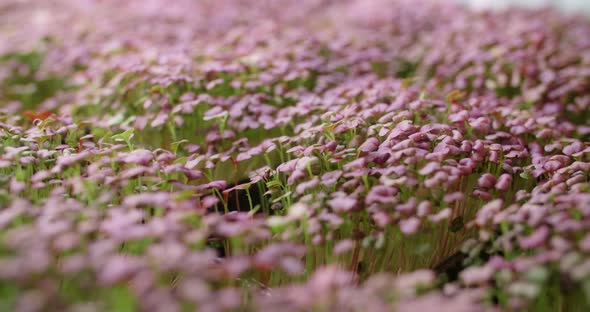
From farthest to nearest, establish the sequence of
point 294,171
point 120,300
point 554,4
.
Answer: point 554,4 → point 294,171 → point 120,300

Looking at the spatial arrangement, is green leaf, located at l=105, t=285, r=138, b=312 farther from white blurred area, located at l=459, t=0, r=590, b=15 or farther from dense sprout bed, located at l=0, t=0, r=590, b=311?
white blurred area, located at l=459, t=0, r=590, b=15

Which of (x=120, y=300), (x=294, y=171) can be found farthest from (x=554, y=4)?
(x=120, y=300)

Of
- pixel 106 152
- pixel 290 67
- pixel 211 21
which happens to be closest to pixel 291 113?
pixel 290 67

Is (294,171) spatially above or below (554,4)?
below

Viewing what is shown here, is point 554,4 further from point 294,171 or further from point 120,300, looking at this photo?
point 120,300

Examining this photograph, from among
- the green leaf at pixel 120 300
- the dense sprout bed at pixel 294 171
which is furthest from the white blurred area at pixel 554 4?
the green leaf at pixel 120 300

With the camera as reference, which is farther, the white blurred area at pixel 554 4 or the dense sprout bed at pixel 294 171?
the white blurred area at pixel 554 4

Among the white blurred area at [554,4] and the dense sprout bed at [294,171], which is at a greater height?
the white blurred area at [554,4]

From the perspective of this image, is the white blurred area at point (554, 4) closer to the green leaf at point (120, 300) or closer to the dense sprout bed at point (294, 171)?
the dense sprout bed at point (294, 171)

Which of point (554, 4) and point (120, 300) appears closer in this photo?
point (120, 300)

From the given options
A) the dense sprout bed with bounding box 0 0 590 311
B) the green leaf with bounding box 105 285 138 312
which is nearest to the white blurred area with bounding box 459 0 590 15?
the dense sprout bed with bounding box 0 0 590 311
